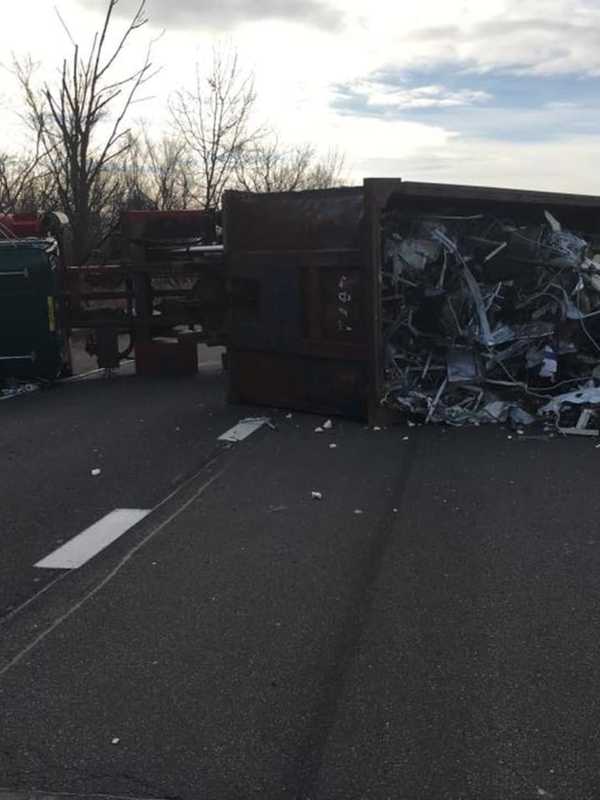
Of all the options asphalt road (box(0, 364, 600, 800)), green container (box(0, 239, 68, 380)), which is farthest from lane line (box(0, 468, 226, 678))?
green container (box(0, 239, 68, 380))

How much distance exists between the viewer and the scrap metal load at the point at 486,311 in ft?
28.1

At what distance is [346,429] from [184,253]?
15.5 feet

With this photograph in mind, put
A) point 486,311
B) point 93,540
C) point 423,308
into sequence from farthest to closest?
point 423,308 < point 486,311 < point 93,540

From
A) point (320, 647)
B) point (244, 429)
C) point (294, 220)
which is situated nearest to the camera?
point (320, 647)

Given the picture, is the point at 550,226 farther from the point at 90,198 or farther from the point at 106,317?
the point at 90,198

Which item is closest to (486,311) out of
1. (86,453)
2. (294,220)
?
(294,220)

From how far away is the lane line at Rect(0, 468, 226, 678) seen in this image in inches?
138

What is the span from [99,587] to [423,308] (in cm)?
Result: 564

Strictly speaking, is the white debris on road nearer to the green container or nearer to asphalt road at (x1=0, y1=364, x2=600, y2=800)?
asphalt road at (x1=0, y1=364, x2=600, y2=800)

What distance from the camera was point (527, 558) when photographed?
14.8 ft

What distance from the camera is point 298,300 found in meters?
8.41

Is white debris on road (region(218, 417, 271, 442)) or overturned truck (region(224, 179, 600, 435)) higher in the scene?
overturned truck (region(224, 179, 600, 435))

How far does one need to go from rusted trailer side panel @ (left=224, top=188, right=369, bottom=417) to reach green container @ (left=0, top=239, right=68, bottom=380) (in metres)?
2.99

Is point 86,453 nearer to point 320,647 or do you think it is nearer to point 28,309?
point 28,309
